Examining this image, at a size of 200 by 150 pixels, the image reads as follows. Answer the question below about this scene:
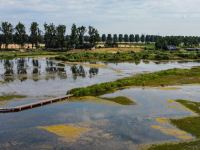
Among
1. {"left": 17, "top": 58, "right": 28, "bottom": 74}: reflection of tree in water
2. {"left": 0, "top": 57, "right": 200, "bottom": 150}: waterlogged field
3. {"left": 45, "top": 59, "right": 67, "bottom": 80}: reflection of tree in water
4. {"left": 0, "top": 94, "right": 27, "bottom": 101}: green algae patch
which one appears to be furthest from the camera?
{"left": 17, "top": 58, "right": 28, "bottom": 74}: reflection of tree in water

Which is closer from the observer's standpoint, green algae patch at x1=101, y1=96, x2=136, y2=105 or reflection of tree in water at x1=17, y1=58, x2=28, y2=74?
green algae patch at x1=101, y1=96, x2=136, y2=105

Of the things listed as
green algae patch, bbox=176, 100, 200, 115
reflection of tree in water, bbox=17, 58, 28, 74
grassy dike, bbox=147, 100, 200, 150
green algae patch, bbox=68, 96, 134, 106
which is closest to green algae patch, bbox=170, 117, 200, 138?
grassy dike, bbox=147, 100, 200, 150

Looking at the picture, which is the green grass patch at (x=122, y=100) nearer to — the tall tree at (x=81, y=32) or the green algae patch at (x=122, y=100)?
the green algae patch at (x=122, y=100)

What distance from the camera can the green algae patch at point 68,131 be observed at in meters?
15.0

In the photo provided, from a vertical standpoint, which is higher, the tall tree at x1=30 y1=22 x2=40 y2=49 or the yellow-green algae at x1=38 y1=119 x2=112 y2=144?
the tall tree at x1=30 y1=22 x2=40 y2=49

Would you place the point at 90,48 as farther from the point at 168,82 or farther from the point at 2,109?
the point at 2,109

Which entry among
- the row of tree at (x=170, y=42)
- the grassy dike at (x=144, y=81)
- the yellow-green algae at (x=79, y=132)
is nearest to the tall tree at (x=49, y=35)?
the row of tree at (x=170, y=42)

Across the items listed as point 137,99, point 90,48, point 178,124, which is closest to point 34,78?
point 137,99

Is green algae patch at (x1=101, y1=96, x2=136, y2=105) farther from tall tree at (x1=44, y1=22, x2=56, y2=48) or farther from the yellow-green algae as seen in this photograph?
tall tree at (x1=44, y1=22, x2=56, y2=48)

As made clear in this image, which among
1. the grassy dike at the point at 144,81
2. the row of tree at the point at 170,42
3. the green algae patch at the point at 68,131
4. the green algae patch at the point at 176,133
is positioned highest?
the row of tree at the point at 170,42

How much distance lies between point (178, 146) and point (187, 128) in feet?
9.55

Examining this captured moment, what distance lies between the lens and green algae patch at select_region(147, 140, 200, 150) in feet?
44.9

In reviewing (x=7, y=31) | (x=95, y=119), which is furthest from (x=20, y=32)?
(x=95, y=119)

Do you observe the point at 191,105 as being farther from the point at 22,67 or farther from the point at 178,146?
the point at 22,67
